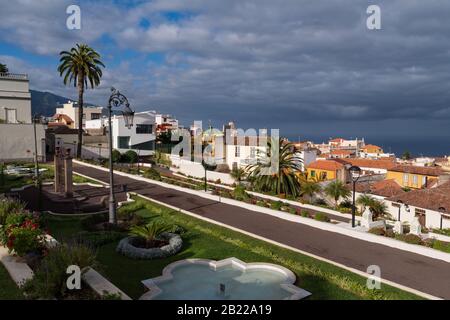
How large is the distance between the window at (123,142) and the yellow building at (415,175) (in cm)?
4405

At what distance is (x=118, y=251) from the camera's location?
13305mm

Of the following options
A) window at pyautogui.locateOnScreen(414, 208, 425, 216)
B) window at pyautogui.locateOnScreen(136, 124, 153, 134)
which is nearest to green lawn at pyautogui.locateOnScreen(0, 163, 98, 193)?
window at pyautogui.locateOnScreen(414, 208, 425, 216)

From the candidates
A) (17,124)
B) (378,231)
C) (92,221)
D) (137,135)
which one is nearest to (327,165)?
(137,135)

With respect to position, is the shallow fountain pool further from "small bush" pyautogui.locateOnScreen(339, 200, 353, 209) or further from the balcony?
the balcony

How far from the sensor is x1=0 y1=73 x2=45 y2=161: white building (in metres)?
43.8

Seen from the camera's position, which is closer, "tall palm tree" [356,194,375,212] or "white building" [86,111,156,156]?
"tall palm tree" [356,194,375,212]

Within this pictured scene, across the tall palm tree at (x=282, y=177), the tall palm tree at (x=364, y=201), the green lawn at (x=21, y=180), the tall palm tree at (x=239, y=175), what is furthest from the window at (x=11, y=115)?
the tall palm tree at (x=364, y=201)

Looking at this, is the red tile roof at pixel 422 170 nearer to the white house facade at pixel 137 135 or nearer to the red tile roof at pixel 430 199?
the red tile roof at pixel 430 199

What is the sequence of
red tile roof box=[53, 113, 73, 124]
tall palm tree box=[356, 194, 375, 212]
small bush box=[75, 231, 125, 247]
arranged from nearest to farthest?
1. small bush box=[75, 231, 125, 247]
2. tall palm tree box=[356, 194, 375, 212]
3. red tile roof box=[53, 113, 73, 124]

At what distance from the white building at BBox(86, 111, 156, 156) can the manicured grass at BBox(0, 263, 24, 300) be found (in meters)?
53.1

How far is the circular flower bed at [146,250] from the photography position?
12.9 metres
